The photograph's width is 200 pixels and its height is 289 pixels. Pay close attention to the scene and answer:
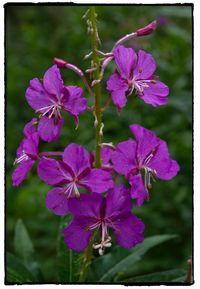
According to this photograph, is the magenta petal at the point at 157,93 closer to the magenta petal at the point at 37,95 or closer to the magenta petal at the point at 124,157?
the magenta petal at the point at 124,157

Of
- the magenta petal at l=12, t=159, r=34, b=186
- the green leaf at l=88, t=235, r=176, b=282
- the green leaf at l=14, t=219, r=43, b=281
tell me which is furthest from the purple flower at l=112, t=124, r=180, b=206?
the green leaf at l=14, t=219, r=43, b=281

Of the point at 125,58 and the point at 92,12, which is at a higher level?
the point at 92,12

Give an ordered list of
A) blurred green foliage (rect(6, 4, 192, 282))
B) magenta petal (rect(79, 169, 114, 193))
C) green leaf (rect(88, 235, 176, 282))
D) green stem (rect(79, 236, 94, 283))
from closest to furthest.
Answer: magenta petal (rect(79, 169, 114, 193)), green stem (rect(79, 236, 94, 283)), green leaf (rect(88, 235, 176, 282)), blurred green foliage (rect(6, 4, 192, 282))

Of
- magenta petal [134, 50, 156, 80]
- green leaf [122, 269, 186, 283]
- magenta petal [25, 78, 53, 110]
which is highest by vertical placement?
magenta petal [134, 50, 156, 80]

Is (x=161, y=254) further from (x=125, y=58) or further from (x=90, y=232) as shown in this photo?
(x=125, y=58)

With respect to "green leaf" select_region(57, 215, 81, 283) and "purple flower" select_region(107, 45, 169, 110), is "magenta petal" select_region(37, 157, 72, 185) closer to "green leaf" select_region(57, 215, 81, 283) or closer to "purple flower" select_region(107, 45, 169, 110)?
"purple flower" select_region(107, 45, 169, 110)

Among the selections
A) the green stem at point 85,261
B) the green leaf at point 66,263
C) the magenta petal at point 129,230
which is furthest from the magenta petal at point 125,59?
the green leaf at point 66,263

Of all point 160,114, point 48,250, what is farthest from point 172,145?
point 48,250
